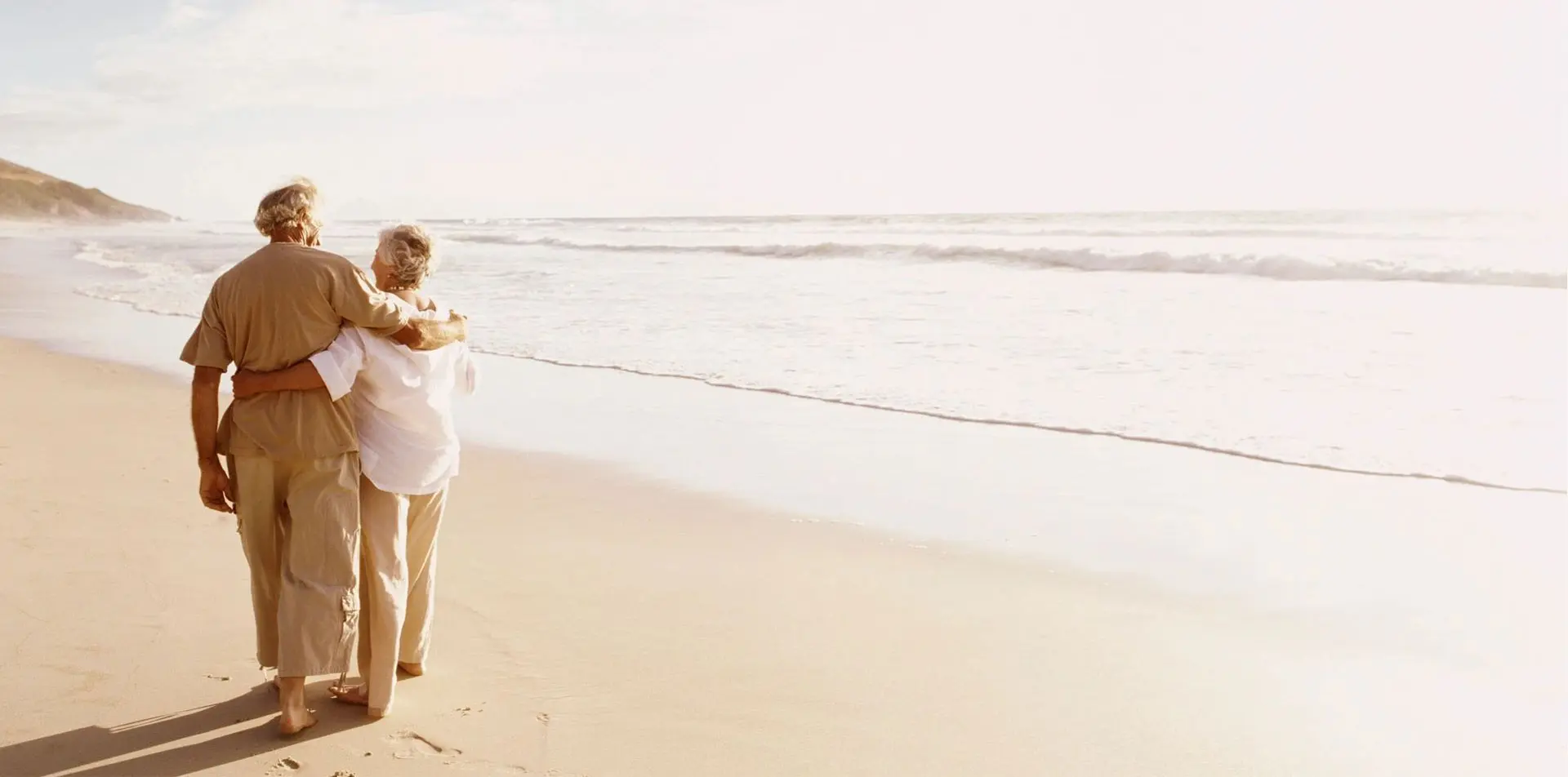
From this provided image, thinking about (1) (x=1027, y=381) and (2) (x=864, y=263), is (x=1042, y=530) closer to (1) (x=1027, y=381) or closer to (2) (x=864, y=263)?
(1) (x=1027, y=381)

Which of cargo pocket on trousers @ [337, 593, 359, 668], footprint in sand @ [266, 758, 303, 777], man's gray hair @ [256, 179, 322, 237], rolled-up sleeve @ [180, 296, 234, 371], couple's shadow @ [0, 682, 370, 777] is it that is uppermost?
man's gray hair @ [256, 179, 322, 237]

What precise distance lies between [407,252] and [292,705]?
4.33 ft

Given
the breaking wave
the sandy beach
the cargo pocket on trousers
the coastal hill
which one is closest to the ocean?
the breaking wave

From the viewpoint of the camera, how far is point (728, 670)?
3797 millimetres

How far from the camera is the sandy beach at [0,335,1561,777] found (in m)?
3.21

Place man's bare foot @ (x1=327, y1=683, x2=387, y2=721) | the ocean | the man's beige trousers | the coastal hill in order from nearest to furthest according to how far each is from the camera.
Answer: the man's beige trousers → man's bare foot @ (x1=327, y1=683, x2=387, y2=721) → the ocean → the coastal hill

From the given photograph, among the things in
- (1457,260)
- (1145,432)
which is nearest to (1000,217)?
(1457,260)

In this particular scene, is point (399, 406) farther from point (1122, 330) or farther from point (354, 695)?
point (1122, 330)

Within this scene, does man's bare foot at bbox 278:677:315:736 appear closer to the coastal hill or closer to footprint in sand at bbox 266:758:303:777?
footprint in sand at bbox 266:758:303:777

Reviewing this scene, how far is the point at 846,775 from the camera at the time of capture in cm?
310

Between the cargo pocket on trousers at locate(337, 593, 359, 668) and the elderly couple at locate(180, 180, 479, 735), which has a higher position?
the elderly couple at locate(180, 180, 479, 735)

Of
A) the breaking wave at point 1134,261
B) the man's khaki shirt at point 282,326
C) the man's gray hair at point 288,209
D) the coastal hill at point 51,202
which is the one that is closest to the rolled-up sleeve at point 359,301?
the man's khaki shirt at point 282,326

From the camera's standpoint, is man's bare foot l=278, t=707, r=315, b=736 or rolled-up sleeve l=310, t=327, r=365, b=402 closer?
rolled-up sleeve l=310, t=327, r=365, b=402

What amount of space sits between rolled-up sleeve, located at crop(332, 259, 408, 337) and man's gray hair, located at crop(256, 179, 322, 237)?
20 cm
